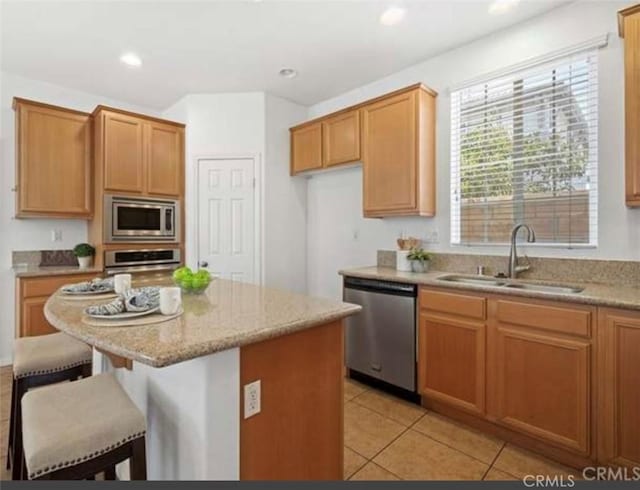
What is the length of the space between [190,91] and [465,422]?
393 cm

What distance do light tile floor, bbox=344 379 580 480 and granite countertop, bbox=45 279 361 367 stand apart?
1.03 metres

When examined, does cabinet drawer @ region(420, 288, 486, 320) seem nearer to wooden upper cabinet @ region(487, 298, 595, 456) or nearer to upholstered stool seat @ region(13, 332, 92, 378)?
wooden upper cabinet @ region(487, 298, 595, 456)

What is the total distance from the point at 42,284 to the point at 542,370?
3842 mm

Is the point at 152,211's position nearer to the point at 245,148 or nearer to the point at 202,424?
the point at 245,148

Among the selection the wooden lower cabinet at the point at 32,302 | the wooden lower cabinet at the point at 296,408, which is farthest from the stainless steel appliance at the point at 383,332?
the wooden lower cabinet at the point at 32,302

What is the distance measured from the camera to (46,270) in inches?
126

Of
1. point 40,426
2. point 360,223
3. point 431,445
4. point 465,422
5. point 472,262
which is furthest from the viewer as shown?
point 360,223

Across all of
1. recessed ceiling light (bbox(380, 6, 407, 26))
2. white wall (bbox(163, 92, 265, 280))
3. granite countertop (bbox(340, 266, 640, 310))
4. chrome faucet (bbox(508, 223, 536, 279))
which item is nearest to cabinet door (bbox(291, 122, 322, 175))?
white wall (bbox(163, 92, 265, 280))

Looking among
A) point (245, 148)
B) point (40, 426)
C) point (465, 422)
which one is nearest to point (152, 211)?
point (245, 148)

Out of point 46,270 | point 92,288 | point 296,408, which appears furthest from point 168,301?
point 46,270

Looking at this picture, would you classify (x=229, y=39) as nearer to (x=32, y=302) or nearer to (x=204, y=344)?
(x=204, y=344)

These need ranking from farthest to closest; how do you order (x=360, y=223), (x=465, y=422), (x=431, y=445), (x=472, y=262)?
1. (x=360, y=223)
2. (x=472, y=262)
3. (x=465, y=422)
4. (x=431, y=445)

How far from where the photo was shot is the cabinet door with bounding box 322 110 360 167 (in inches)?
129

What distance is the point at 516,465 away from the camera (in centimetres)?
192
